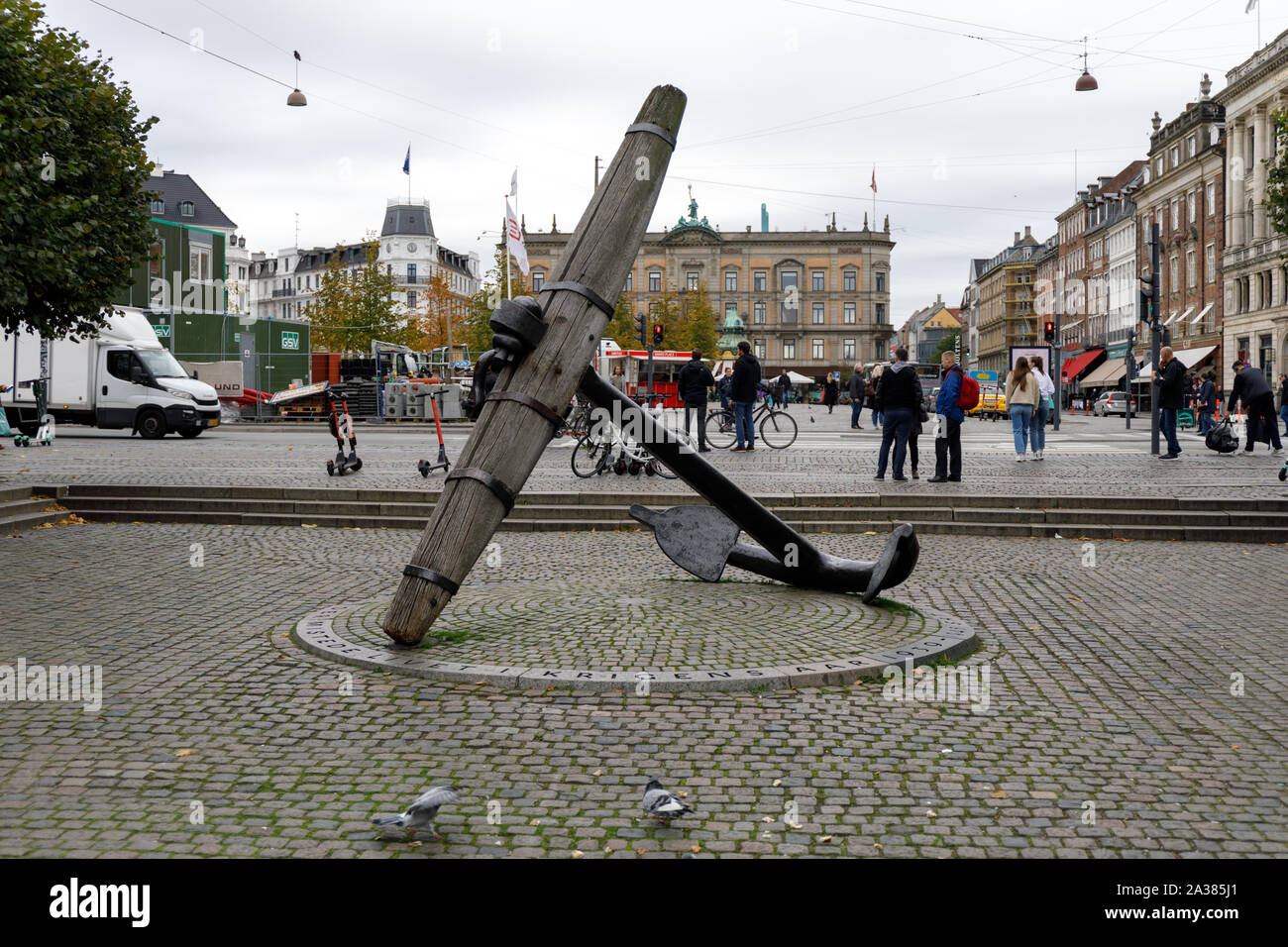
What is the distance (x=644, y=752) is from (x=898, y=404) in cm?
1127

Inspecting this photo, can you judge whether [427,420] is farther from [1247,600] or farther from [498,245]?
[1247,600]

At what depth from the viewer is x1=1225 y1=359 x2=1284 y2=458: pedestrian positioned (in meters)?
19.8

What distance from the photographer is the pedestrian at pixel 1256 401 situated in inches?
781

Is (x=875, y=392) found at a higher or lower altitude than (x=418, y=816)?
higher

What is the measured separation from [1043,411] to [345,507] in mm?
11380

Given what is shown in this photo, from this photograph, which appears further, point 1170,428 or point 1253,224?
point 1253,224

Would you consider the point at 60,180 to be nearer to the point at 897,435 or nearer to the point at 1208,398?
the point at 897,435

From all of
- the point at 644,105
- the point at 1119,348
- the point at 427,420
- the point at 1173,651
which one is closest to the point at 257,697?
the point at 644,105

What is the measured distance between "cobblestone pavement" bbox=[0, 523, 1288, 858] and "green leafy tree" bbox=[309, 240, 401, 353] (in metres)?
56.0

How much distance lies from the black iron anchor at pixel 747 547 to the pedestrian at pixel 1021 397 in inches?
421

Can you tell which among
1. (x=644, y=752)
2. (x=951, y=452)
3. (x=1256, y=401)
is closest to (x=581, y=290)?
(x=644, y=752)

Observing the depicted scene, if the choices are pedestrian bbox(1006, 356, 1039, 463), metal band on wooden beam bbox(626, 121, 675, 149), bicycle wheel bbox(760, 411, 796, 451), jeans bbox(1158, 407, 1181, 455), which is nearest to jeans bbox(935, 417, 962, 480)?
pedestrian bbox(1006, 356, 1039, 463)

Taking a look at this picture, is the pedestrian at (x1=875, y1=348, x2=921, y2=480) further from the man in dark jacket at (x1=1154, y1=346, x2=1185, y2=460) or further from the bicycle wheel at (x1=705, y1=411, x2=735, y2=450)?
the bicycle wheel at (x1=705, y1=411, x2=735, y2=450)

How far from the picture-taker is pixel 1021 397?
17594mm
